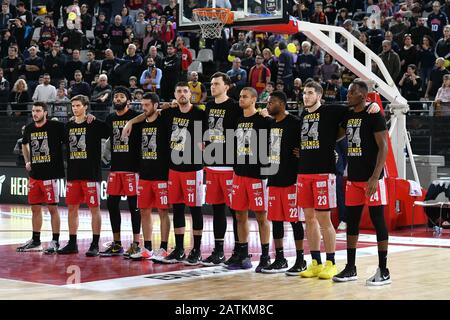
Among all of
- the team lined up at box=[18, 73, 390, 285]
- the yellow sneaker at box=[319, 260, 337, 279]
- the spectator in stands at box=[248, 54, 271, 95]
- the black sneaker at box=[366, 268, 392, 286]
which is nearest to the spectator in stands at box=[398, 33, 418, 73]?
the spectator in stands at box=[248, 54, 271, 95]

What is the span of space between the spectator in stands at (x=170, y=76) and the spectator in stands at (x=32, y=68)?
450 cm

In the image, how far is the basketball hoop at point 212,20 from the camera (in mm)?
13262

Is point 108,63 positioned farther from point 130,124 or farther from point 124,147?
point 130,124

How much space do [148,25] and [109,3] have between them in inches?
157

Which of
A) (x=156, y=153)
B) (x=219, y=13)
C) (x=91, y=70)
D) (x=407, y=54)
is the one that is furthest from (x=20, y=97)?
(x=156, y=153)

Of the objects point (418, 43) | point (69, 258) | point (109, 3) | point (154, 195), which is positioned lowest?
point (69, 258)

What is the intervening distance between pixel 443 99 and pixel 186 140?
8.23 meters

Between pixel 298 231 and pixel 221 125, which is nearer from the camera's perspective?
pixel 298 231

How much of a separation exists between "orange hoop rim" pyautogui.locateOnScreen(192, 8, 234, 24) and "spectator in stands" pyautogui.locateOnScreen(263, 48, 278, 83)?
686 centimetres

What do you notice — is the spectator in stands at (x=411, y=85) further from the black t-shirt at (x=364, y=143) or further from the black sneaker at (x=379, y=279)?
the black sneaker at (x=379, y=279)

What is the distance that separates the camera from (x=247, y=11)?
43.7ft

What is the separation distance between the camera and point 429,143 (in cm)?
1711
